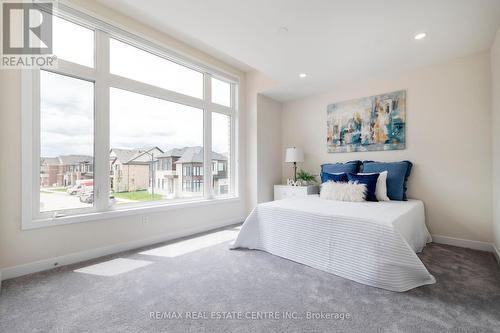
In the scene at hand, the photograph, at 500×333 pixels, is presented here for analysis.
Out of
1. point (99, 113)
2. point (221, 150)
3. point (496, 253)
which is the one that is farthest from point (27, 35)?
point (496, 253)

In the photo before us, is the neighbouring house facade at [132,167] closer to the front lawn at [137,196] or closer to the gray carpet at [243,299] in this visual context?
the front lawn at [137,196]

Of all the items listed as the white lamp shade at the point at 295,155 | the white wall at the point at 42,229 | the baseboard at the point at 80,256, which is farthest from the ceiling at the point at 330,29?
the baseboard at the point at 80,256

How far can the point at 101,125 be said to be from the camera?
2.63 meters

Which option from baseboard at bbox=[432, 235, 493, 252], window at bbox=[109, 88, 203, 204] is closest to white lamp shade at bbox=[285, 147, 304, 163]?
window at bbox=[109, 88, 203, 204]

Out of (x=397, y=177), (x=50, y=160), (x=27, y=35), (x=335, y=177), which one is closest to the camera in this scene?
(x=27, y=35)

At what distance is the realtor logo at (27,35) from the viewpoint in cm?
208

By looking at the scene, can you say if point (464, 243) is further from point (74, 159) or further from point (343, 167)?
point (74, 159)

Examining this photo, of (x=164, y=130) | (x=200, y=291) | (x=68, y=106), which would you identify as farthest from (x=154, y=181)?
(x=200, y=291)

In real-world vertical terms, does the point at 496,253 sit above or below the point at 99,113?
below

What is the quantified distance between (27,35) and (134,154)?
152 centimetres

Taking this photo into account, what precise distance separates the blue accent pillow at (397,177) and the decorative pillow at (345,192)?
46 centimetres

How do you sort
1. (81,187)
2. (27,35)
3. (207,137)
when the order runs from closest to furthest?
1. (27,35)
2. (81,187)
3. (207,137)

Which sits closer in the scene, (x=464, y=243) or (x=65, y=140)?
(x=65, y=140)

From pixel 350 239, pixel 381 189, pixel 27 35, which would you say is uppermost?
pixel 27 35
